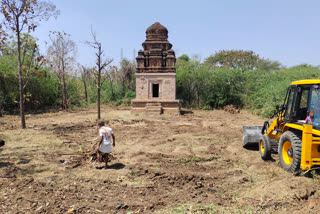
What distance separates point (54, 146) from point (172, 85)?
37.1 ft

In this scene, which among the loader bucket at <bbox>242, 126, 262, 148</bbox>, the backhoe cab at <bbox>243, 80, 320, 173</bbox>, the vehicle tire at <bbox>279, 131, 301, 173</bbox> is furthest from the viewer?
the loader bucket at <bbox>242, 126, 262, 148</bbox>

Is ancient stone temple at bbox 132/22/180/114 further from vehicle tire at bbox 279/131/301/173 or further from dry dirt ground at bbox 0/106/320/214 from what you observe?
vehicle tire at bbox 279/131/301/173

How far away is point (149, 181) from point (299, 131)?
377 cm

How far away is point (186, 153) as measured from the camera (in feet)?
24.7

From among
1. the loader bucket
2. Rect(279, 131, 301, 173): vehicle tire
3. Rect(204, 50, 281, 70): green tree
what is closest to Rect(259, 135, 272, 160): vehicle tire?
Rect(279, 131, 301, 173): vehicle tire

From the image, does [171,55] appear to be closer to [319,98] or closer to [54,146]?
[54,146]

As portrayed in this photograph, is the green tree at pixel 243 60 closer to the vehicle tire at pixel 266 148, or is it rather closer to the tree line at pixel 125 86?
the tree line at pixel 125 86

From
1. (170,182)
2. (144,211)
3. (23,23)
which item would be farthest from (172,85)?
(144,211)

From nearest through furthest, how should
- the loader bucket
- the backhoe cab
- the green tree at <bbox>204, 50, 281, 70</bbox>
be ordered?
the backhoe cab → the loader bucket → the green tree at <bbox>204, 50, 281, 70</bbox>

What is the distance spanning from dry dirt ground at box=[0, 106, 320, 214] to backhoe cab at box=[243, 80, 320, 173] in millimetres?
355

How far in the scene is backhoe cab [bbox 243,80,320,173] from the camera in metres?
4.76

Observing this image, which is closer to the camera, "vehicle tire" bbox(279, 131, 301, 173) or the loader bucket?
"vehicle tire" bbox(279, 131, 301, 173)

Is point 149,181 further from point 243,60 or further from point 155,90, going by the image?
point 243,60

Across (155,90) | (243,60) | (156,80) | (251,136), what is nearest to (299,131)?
(251,136)
